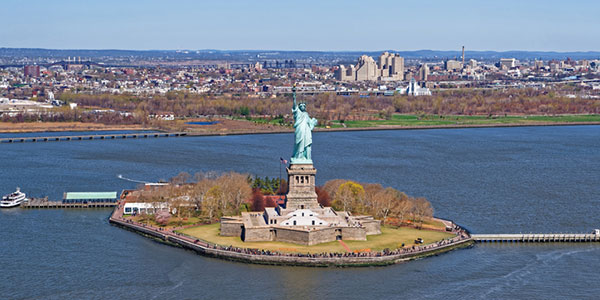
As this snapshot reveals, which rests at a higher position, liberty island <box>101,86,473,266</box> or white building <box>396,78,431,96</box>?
liberty island <box>101,86,473,266</box>

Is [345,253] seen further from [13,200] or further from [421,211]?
[13,200]

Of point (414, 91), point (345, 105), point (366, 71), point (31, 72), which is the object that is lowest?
point (31, 72)

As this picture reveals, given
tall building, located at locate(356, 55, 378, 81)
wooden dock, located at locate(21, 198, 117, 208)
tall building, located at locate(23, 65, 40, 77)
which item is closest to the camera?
wooden dock, located at locate(21, 198, 117, 208)

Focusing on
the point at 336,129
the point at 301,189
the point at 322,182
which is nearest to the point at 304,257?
the point at 301,189

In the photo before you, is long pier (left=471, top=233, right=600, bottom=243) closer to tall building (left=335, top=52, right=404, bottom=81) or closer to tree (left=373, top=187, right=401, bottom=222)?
tree (left=373, top=187, right=401, bottom=222)

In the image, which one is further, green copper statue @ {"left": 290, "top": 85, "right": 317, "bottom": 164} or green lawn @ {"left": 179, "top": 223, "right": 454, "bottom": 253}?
green copper statue @ {"left": 290, "top": 85, "right": 317, "bottom": 164}

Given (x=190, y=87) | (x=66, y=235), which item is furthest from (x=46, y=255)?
(x=190, y=87)

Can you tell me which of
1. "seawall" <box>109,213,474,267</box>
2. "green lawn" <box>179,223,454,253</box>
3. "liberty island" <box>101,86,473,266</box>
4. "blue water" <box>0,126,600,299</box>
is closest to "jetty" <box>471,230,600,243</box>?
"blue water" <box>0,126,600,299</box>
